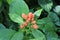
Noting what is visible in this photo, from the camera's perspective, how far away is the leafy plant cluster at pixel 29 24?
111cm

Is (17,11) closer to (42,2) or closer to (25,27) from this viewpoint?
(25,27)

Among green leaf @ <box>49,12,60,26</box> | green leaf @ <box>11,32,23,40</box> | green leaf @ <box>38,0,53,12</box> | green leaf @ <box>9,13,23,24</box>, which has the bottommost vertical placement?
green leaf @ <box>49,12,60,26</box>

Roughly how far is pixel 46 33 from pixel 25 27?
1.02 ft

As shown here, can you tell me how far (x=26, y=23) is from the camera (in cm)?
105

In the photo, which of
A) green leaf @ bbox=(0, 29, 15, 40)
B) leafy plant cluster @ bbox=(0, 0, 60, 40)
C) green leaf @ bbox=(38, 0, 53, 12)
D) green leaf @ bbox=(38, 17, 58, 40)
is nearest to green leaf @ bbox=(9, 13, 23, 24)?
leafy plant cluster @ bbox=(0, 0, 60, 40)

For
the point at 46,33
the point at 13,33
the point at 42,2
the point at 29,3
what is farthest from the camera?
the point at 29,3

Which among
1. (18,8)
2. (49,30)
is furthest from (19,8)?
(49,30)

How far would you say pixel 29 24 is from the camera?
1.06 meters

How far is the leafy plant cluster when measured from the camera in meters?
1.11

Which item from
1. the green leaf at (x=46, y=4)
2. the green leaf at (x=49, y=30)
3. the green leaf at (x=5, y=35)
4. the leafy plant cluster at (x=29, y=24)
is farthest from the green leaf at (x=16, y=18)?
the green leaf at (x=46, y=4)

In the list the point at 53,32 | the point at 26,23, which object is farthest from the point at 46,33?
the point at 26,23

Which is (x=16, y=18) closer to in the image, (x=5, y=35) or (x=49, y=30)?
(x=5, y=35)

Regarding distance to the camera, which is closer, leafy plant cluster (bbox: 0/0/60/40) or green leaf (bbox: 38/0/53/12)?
leafy plant cluster (bbox: 0/0/60/40)

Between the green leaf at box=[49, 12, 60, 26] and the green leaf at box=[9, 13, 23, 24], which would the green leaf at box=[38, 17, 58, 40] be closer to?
the green leaf at box=[49, 12, 60, 26]
